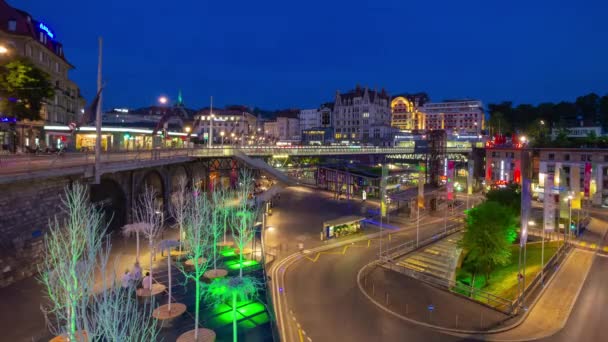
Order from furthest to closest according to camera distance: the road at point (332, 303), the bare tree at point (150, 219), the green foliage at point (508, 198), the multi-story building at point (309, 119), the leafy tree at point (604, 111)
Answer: the multi-story building at point (309, 119) < the leafy tree at point (604, 111) < the green foliage at point (508, 198) < the bare tree at point (150, 219) < the road at point (332, 303)

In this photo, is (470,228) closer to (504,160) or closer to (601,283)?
(601,283)

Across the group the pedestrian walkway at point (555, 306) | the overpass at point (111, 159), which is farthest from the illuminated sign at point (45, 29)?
the pedestrian walkway at point (555, 306)

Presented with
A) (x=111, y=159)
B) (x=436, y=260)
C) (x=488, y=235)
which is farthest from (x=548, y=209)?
(x=111, y=159)

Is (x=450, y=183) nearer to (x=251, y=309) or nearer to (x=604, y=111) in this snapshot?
(x=251, y=309)

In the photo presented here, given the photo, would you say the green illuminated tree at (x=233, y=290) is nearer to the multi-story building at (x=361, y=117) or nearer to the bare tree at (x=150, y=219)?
the bare tree at (x=150, y=219)

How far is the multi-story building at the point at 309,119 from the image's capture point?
186 metres

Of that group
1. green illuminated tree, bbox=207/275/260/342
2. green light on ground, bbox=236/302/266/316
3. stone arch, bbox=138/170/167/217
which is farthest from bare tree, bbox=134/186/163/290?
green light on ground, bbox=236/302/266/316

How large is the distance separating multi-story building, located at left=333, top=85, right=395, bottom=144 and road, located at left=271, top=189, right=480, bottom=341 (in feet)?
388

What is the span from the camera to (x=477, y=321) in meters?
23.8

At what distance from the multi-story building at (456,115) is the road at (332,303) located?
167 m

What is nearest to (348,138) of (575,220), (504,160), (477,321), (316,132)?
(316,132)

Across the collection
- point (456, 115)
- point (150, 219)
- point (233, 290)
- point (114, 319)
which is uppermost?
point (456, 115)

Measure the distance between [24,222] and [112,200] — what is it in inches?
519

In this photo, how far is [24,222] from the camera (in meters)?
23.6
